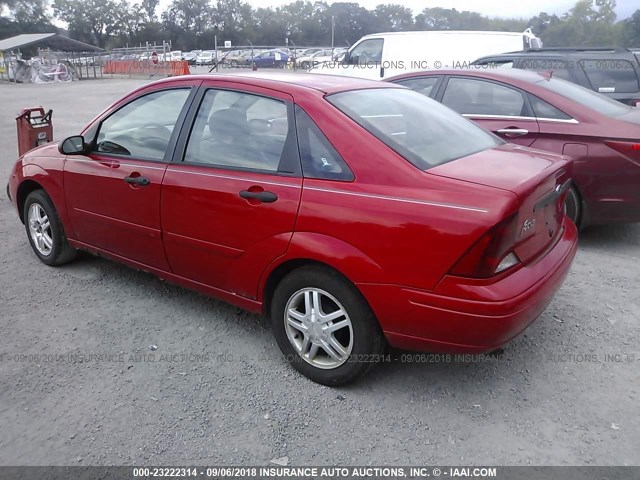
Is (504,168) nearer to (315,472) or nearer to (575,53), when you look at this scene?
(315,472)

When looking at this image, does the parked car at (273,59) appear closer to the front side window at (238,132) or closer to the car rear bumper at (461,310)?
the front side window at (238,132)

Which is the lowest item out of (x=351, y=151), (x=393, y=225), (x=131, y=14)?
(x=393, y=225)

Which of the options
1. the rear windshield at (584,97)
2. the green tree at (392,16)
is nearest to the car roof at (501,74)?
the rear windshield at (584,97)

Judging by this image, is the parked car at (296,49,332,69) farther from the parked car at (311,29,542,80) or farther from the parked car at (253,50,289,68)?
the parked car at (311,29,542,80)

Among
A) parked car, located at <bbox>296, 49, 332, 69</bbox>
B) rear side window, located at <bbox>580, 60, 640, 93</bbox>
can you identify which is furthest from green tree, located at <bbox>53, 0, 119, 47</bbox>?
rear side window, located at <bbox>580, 60, 640, 93</bbox>

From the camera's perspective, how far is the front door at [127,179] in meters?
3.69

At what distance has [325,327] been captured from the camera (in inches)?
118

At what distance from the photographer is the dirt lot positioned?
8.61ft

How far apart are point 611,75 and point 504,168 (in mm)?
6458

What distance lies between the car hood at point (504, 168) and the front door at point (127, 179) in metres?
1.88

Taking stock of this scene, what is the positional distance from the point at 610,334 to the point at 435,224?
1.87 meters

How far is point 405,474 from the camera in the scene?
97.7 inches

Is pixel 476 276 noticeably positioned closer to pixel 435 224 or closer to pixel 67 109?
pixel 435 224

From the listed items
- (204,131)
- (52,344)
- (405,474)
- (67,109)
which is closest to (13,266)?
(52,344)
